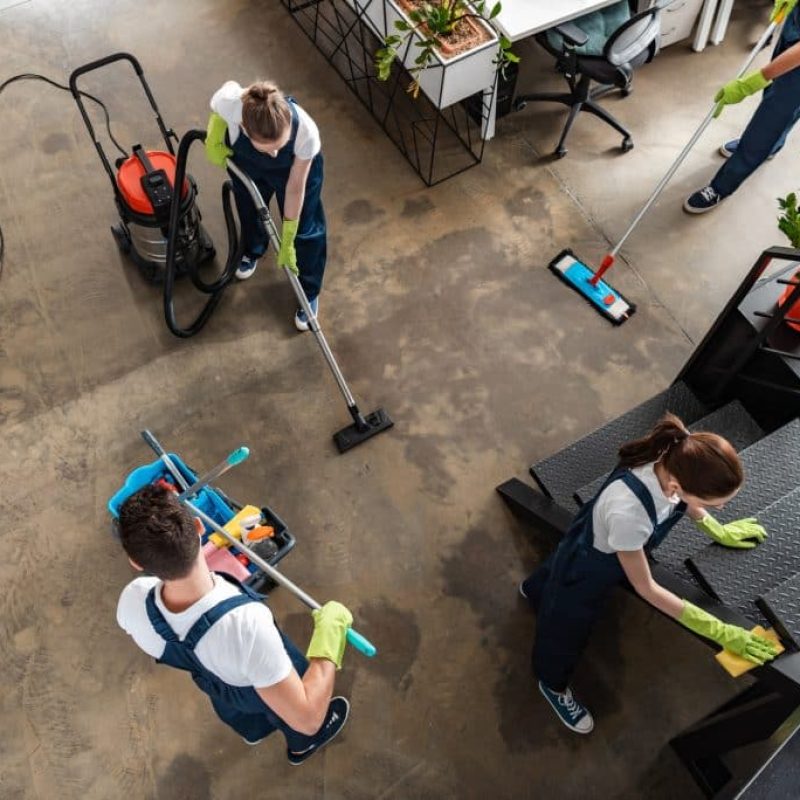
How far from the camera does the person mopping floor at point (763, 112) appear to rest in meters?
3.10

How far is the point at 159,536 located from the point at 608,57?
10.1 feet

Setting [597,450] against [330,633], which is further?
[597,450]

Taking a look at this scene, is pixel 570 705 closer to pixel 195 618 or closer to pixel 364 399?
pixel 364 399

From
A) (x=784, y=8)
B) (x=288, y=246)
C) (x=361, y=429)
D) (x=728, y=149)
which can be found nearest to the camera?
(x=288, y=246)

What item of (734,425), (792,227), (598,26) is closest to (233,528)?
(734,425)

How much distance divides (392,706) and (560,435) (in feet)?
4.40

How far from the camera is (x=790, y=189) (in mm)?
3998

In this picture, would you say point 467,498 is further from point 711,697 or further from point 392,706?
point 711,697

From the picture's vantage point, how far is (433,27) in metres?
3.44

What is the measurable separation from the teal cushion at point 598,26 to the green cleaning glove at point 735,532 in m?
2.41

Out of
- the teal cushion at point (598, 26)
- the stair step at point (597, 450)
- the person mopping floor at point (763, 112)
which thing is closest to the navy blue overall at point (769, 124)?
the person mopping floor at point (763, 112)

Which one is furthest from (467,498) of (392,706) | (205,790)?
(205,790)

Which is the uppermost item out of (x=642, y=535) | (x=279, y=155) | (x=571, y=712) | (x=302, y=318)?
(x=279, y=155)

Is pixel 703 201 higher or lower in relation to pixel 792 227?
lower
